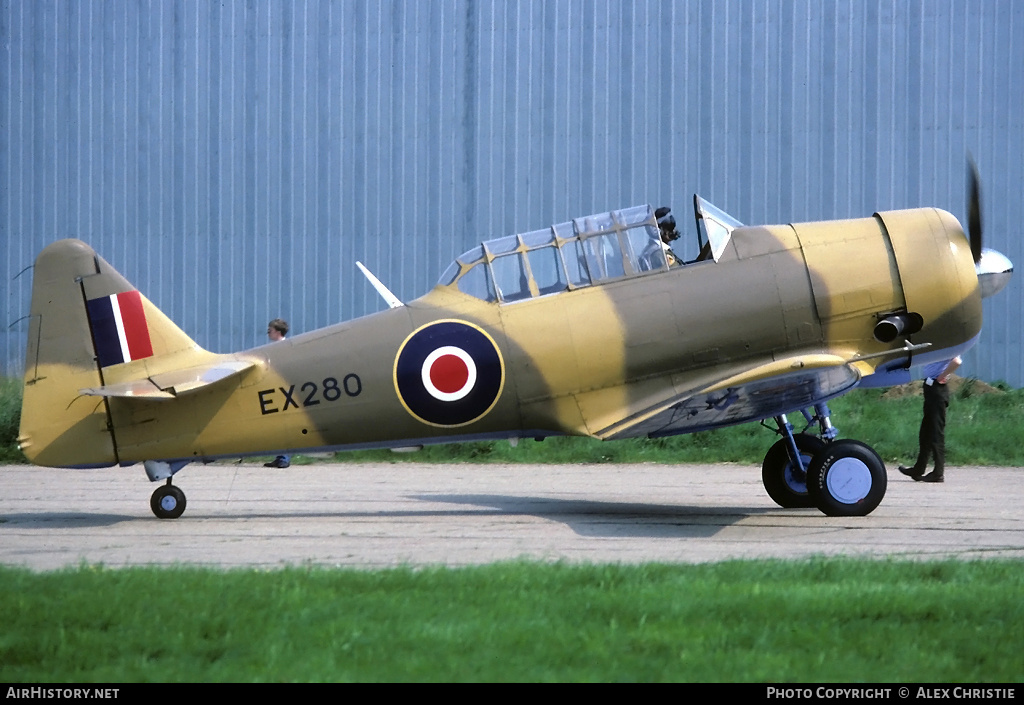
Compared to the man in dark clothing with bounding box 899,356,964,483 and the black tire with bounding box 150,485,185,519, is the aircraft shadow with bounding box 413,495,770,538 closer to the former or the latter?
the black tire with bounding box 150,485,185,519

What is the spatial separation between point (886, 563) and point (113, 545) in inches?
222

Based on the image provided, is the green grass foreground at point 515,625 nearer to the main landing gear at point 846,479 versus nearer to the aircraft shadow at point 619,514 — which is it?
the aircraft shadow at point 619,514

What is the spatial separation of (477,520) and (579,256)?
98.9 inches

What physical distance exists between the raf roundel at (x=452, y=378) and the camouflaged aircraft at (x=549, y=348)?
0.04 feet

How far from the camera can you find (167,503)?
404 inches

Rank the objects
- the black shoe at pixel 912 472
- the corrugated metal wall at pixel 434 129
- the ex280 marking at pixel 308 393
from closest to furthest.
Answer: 1. the ex280 marking at pixel 308 393
2. the black shoe at pixel 912 472
3. the corrugated metal wall at pixel 434 129

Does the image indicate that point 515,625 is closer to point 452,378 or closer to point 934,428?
point 452,378

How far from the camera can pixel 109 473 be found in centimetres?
1488

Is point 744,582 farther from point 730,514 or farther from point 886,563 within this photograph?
point 730,514

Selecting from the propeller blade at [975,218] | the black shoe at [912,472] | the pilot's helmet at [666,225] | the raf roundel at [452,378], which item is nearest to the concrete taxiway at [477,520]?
the black shoe at [912,472]

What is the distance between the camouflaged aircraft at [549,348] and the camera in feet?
32.0

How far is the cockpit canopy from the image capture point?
9.96 meters

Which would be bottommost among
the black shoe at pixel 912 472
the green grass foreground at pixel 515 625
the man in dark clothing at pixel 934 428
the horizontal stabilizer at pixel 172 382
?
the black shoe at pixel 912 472

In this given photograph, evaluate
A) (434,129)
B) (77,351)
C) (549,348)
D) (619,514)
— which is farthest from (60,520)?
(434,129)
